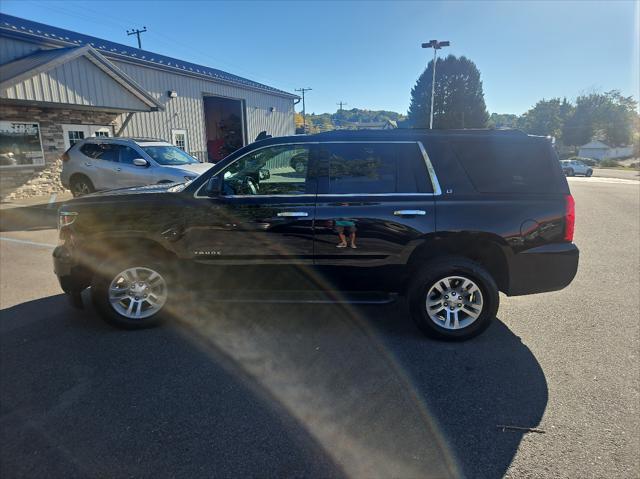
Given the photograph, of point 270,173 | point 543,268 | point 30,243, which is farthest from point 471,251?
point 30,243

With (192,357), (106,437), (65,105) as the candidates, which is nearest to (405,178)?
(192,357)

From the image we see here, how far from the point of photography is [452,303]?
384cm

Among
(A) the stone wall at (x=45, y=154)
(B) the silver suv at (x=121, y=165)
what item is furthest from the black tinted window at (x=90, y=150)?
(A) the stone wall at (x=45, y=154)

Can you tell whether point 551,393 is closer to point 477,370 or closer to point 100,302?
point 477,370

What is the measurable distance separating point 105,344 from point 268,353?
62.8 inches

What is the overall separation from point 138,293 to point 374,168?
8.83 feet

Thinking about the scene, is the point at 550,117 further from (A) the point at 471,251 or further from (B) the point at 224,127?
(A) the point at 471,251

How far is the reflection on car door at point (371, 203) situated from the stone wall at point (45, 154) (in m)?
13.2

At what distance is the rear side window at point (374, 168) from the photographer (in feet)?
12.6

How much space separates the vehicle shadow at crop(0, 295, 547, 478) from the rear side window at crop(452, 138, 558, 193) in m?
1.50

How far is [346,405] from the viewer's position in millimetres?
2908

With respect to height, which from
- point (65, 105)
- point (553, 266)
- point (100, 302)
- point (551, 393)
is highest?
point (65, 105)

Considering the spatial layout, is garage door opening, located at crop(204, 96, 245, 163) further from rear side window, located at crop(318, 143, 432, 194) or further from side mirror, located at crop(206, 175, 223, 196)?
rear side window, located at crop(318, 143, 432, 194)

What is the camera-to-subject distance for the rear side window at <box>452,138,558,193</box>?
3.80 m
